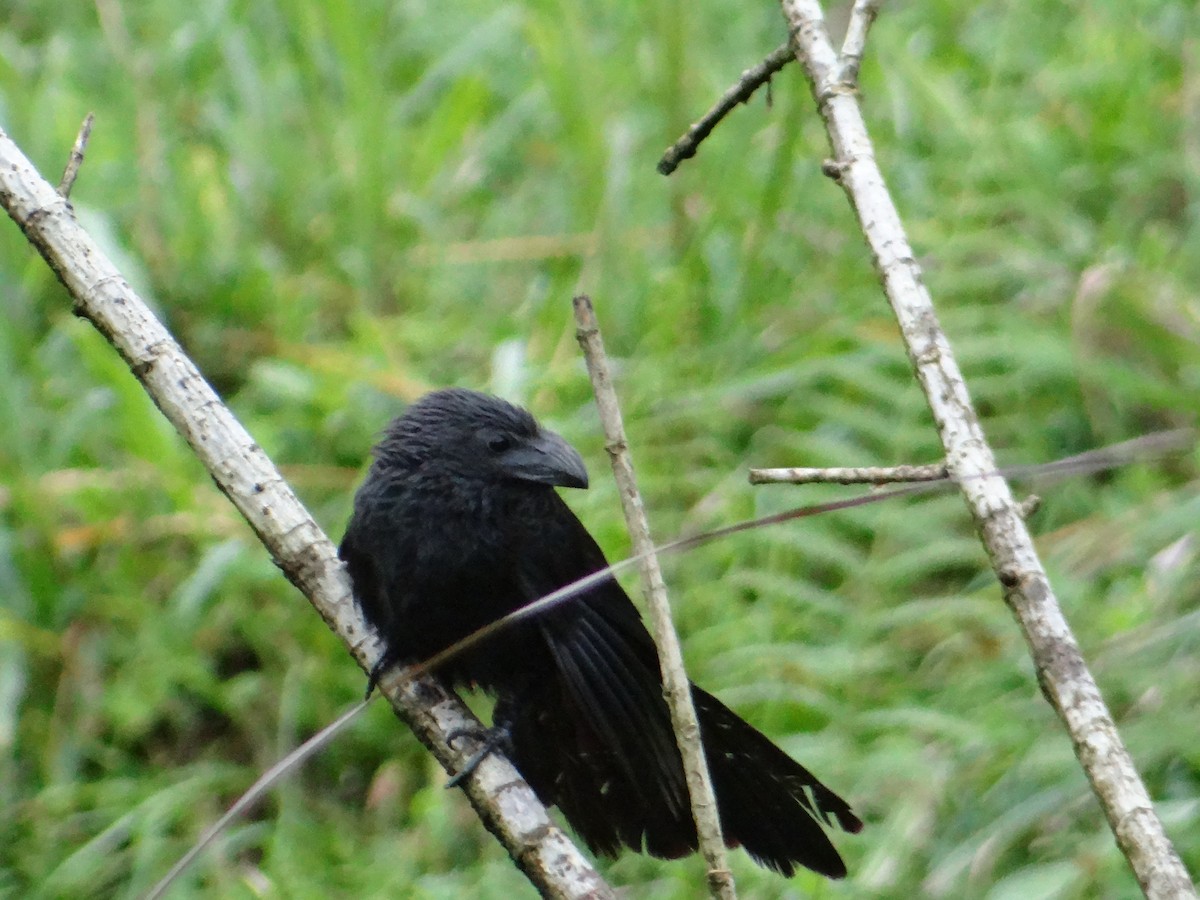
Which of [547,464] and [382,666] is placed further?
[547,464]

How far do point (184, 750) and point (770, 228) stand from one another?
6.91ft

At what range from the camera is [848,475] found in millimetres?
1578

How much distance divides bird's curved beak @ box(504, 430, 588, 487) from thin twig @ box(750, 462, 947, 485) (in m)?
0.99

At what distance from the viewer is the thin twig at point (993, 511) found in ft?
4.66

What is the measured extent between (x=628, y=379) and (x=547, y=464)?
142 cm

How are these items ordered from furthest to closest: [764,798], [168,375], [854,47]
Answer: [764,798], [168,375], [854,47]

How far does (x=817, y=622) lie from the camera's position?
3434mm

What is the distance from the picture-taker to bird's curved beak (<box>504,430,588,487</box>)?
2.57 metres

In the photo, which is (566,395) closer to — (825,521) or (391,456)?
(825,521)

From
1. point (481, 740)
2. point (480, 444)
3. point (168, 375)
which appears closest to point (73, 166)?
point (168, 375)

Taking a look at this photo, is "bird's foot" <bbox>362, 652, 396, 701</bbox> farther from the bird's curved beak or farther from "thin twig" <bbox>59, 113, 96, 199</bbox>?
"thin twig" <bbox>59, 113, 96, 199</bbox>

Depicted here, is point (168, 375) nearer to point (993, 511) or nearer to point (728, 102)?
point (728, 102)

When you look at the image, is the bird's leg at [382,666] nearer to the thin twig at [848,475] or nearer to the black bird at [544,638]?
the black bird at [544,638]

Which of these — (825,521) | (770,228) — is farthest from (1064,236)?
(825,521)
